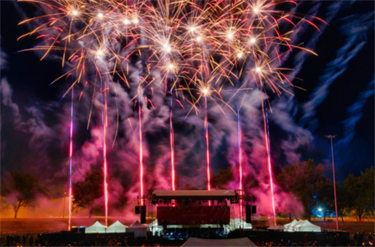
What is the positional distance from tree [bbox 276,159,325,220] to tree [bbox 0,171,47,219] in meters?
34.5

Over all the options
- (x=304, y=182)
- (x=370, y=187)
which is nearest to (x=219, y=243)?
(x=304, y=182)

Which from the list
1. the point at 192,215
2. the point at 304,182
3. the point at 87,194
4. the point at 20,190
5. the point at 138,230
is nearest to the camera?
the point at 138,230

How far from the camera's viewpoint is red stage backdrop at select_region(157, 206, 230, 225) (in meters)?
26.8

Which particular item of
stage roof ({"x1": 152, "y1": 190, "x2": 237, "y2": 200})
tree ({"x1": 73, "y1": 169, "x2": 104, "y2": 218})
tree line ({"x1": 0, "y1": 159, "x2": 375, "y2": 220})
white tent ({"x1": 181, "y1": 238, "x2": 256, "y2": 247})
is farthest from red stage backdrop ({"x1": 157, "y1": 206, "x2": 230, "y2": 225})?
tree ({"x1": 73, "y1": 169, "x2": 104, "y2": 218})

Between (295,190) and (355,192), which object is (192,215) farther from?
(355,192)

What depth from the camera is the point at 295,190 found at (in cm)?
5159

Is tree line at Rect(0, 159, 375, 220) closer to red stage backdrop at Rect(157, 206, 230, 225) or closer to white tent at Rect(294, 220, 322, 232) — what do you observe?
white tent at Rect(294, 220, 322, 232)

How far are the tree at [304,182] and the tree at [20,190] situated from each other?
3452cm

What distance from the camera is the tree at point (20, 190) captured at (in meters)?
49.5

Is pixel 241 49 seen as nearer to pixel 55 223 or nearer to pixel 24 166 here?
pixel 55 223

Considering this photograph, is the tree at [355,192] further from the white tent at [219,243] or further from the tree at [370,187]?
the white tent at [219,243]

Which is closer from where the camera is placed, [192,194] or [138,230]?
[138,230]

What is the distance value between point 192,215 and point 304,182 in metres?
29.3

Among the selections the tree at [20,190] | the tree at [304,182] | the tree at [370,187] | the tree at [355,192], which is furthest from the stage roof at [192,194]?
the tree at [355,192]
